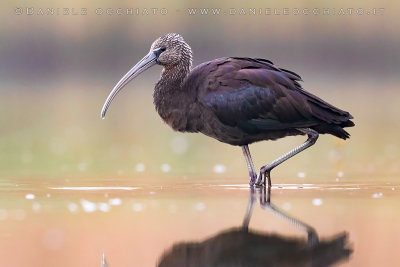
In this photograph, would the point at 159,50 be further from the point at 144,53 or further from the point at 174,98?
the point at 144,53

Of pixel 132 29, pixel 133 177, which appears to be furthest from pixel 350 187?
pixel 132 29

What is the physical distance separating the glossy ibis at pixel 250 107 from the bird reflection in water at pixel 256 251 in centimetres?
264

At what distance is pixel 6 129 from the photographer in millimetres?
19078

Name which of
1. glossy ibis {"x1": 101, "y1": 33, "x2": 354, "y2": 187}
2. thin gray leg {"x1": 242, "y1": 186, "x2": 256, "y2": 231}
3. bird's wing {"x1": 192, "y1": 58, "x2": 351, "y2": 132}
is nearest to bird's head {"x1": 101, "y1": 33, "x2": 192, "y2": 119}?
glossy ibis {"x1": 101, "y1": 33, "x2": 354, "y2": 187}

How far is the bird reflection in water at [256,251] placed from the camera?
26.1 ft

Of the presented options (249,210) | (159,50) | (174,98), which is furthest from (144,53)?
(249,210)

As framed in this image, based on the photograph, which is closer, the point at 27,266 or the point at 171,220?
the point at 27,266

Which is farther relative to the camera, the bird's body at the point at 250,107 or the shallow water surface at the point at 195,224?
the bird's body at the point at 250,107

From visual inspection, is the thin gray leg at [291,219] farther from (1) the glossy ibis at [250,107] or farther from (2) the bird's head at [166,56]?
(2) the bird's head at [166,56]

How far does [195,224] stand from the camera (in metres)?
9.48

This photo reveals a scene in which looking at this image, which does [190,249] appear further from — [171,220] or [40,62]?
[40,62]

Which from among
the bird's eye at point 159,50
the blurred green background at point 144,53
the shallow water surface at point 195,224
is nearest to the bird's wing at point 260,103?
the shallow water surface at point 195,224

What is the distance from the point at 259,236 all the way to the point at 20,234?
181cm

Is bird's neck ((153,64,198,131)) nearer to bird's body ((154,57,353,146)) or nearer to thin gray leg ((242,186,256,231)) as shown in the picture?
bird's body ((154,57,353,146))
